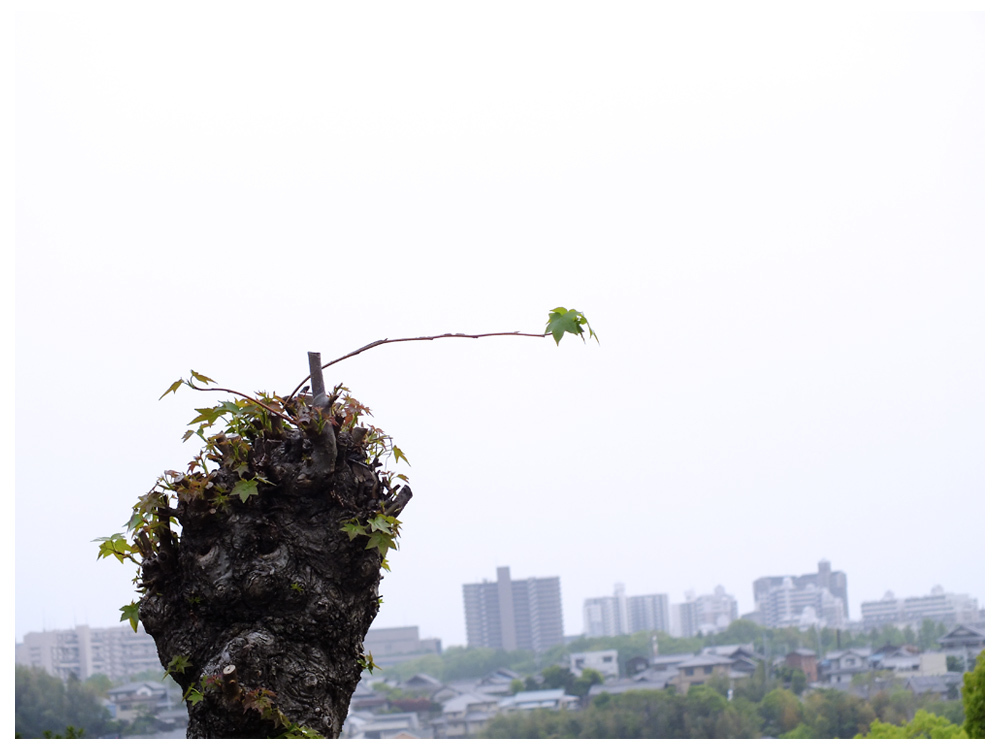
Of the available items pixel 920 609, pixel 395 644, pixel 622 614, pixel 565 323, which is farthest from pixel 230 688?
pixel 920 609

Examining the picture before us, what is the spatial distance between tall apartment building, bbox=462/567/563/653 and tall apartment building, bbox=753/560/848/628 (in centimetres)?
699

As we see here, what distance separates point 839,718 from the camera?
23422 millimetres

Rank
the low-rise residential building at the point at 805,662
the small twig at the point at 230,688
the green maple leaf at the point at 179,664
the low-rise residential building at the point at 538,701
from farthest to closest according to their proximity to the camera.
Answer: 1. the low-rise residential building at the point at 805,662
2. the low-rise residential building at the point at 538,701
3. the green maple leaf at the point at 179,664
4. the small twig at the point at 230,688

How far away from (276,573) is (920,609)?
3166cm

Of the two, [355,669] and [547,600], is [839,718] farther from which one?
[355,669]

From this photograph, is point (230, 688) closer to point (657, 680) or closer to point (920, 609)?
point (657, 680)

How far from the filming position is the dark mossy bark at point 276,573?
156 centimetres

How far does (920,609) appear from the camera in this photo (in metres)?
28.5

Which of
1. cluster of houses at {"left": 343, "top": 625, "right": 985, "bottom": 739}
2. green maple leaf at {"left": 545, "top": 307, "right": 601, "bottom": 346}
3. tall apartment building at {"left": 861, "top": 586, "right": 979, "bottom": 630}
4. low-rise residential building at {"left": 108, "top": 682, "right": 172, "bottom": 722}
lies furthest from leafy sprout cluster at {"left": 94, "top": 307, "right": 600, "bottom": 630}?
tall apartment building at {"left": 861, "top": 586, "right": 979, "bottom": 630}

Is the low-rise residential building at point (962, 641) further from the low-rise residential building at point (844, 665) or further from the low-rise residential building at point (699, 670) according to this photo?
the low-rise residential building at point (699, 670)

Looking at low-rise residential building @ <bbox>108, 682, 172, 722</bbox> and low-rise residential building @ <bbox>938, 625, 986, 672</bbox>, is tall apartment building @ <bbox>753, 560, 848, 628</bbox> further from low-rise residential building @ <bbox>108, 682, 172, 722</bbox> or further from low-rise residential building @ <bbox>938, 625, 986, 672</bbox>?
low-rise residential building @ <bbox>108, 682, 172, 722</bbox>

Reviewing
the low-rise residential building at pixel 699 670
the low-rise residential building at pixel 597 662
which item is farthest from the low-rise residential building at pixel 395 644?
the low-rise residential building at pixel 699 670
